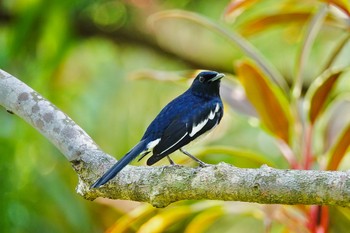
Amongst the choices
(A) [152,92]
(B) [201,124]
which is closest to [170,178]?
(B) [201,124]

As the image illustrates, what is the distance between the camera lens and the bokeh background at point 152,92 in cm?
313

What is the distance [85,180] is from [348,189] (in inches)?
30.6

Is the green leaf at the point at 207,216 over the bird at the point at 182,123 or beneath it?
beneath

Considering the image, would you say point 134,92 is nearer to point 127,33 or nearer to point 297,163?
point 127,33

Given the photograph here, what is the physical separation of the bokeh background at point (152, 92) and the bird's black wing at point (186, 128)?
20 centimetres

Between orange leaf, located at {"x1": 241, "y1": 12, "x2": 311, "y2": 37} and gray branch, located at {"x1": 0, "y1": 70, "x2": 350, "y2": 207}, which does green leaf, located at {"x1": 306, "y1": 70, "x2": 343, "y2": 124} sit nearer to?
orange leaf, located at {"x1": 241, "y1": 12, "x2": 311, "y2": 37}

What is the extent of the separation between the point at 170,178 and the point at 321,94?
0.92 m

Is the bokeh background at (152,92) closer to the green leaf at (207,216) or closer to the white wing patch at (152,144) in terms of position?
the green leaf at (207,216)

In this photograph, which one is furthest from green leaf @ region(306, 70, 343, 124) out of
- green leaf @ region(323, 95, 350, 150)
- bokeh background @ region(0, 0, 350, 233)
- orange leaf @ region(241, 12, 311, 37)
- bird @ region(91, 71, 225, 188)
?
orange leaf @ region(241, 12, 311, 37)

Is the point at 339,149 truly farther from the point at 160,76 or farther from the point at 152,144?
the point at 160,76

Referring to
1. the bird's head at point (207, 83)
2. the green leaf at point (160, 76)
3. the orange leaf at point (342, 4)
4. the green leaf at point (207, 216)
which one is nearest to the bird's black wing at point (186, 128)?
the bird's head at point (207, 83)

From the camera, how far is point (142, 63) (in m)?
5.55

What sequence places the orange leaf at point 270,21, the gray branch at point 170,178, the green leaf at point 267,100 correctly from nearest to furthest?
the gray branch at point 170,178, the green leaf at point 267,100, the orange leaf at point 270,21

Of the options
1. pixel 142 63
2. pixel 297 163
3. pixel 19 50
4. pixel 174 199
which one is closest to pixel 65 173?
pixel 19 50
